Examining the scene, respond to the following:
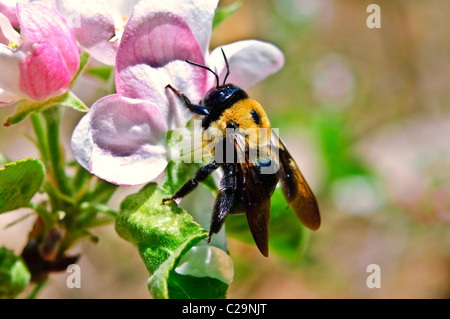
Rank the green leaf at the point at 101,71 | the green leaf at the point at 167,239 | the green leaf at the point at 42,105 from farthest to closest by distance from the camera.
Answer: the green leaf at the point at 101,71, the green leaf at the point at 42,105, the green leaf at the point at 167,239

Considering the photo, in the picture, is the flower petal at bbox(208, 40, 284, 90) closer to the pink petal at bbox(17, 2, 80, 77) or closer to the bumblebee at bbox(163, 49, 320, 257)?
the bumblebee at bbox(163, 49, 320, 257)

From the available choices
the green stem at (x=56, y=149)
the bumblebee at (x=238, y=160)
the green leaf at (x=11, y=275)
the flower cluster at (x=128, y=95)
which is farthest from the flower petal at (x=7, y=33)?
the green leaf at (x=11, y=275)

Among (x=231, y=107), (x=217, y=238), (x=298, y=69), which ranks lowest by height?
(x=298, y=69)

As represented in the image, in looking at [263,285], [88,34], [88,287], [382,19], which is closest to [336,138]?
[263,285]

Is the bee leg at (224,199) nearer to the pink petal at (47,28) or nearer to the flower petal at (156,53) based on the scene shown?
the flower petal at (156,53)

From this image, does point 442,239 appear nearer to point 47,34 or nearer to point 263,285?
point 263,285
